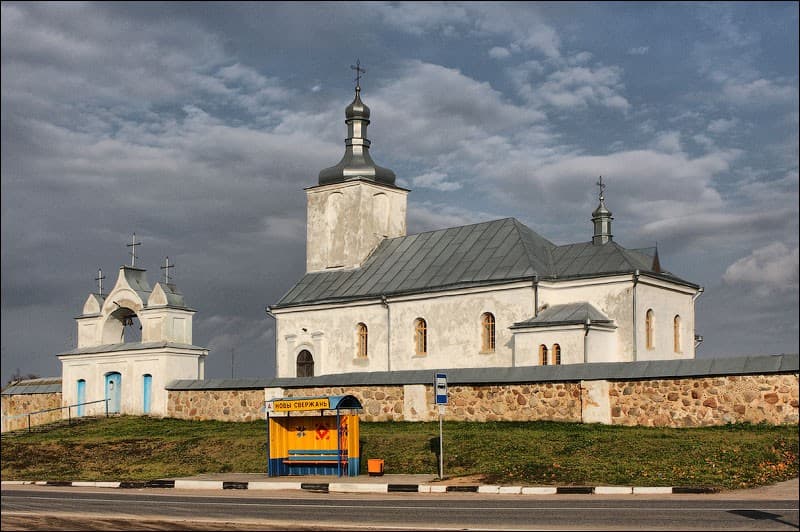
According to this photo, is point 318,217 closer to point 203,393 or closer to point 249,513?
point 203,393

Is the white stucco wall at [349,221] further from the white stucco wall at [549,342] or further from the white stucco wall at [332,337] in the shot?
the white stucco wall at [549,342]

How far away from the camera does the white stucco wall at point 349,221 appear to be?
45688mm

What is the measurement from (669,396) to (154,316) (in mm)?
23572

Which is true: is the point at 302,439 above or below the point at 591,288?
below

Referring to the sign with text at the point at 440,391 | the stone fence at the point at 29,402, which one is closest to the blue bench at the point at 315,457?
the sign with text at the point at 440,391

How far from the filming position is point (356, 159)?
46.9m

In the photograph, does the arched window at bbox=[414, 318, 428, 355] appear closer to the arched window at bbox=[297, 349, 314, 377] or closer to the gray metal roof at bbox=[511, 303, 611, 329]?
the gray metal roof at bbox=[511, 303, 611, 329]

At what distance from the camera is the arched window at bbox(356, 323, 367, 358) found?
4225cm

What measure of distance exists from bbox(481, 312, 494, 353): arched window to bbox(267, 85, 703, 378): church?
46 mm

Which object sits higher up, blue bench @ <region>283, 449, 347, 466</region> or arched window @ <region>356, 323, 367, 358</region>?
arched window @ <region>356, 323, 367, 358</region>

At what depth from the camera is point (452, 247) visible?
4216 centimetres

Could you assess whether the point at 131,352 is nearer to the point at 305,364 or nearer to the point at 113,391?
the point at 113,391

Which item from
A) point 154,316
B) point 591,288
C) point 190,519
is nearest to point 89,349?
point 154,316

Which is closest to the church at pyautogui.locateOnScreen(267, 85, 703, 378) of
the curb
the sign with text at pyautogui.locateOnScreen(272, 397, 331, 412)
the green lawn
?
the green lawn
